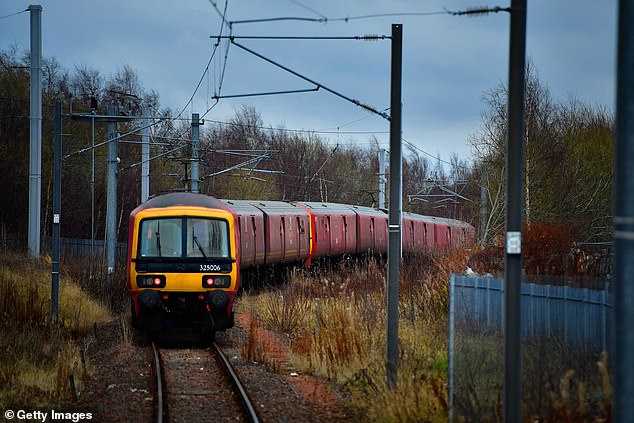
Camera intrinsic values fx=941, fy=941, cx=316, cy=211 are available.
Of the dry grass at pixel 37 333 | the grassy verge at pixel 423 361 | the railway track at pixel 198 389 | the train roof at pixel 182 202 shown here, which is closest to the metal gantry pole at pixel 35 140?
the dry grass at pixel 37 333

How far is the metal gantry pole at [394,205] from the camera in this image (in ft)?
38.8

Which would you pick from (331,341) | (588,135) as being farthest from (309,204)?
(331,341)

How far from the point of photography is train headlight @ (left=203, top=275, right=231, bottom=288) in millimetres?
17141

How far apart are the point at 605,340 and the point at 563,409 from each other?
Answer: 3.45 ft

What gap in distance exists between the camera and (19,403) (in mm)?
11609

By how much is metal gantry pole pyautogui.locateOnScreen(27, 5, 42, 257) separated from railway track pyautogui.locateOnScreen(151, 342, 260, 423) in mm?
11954

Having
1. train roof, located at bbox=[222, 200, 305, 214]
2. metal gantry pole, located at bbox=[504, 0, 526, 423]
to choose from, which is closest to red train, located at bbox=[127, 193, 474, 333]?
train roof, located at bbox=[222, 200, 305, 214]

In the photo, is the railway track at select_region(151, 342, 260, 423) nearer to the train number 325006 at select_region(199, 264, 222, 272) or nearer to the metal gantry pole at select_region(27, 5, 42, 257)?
the train number 325006 at select_region(199, 264, 222, 272)

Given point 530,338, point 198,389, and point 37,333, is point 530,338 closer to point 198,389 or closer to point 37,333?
point 198,389

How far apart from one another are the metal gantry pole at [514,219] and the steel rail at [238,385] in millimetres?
3676

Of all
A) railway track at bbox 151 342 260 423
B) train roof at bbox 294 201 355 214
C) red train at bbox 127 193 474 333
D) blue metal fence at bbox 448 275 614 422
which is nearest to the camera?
blue metal fence at bbox 448 275 614 422

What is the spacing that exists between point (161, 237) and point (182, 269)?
762 mm

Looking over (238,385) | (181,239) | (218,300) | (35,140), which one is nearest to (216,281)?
(218,300)

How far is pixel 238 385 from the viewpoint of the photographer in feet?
41.5
